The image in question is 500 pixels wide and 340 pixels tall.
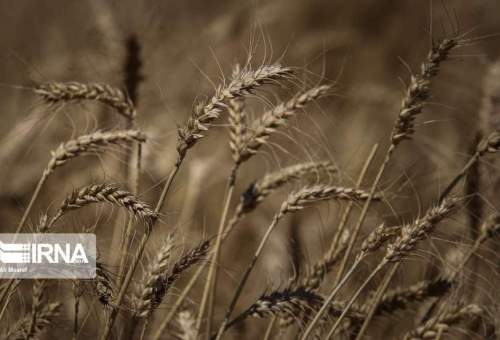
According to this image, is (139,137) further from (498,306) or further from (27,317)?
(498,306)

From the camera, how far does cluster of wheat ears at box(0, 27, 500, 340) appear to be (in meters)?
1.15

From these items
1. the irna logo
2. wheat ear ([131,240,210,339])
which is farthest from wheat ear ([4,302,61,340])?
wheat ear ([131,240,210,339])

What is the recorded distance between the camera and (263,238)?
145 cm

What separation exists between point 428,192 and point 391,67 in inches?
96.2

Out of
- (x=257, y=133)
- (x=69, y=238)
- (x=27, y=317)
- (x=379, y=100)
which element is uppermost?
(x=379, y=100)

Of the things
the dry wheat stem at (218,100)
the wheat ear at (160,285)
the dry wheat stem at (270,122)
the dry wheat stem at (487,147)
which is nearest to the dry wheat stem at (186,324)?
the wheat ear at (160,285)

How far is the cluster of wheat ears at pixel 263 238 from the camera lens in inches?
45.3

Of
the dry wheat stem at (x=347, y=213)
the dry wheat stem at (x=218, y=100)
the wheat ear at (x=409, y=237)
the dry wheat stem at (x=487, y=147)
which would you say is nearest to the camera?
the dry wheat stem at (x=218, y=100)

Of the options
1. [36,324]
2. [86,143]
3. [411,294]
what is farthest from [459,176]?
[36,324]

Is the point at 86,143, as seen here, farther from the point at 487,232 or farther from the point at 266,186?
the point at 487,232

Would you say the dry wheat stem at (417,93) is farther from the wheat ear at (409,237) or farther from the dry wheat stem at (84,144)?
the dry wheat stem at (84,144)

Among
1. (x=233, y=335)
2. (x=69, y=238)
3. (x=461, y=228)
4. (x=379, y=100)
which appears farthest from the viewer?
(x=379, y=100)

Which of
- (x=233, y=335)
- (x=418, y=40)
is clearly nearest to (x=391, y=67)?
(x=418, y=40)

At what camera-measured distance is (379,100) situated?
2518mm
